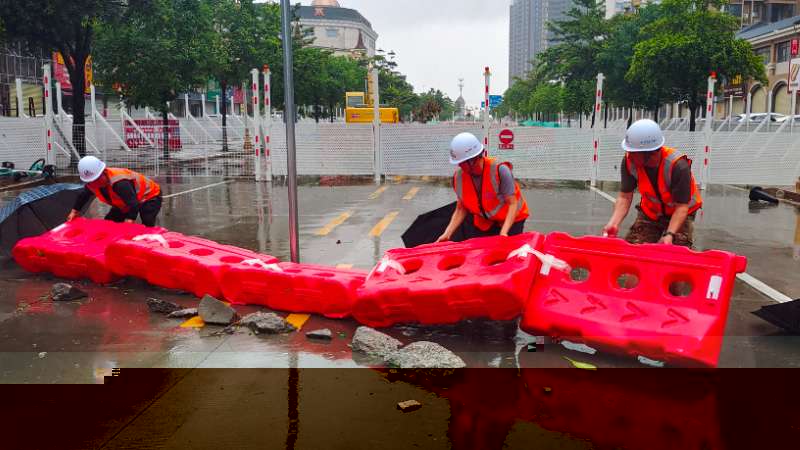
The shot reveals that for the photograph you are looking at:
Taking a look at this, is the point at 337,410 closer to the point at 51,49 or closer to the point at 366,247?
the point at 366,247

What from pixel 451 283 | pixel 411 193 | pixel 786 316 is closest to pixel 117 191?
pixel 451 283

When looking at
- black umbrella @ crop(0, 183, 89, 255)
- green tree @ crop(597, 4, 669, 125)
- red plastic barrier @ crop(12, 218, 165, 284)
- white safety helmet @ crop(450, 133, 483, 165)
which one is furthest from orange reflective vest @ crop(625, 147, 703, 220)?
green tree @ crop(597, 4, 669, 125)

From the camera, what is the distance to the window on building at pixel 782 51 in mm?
48469

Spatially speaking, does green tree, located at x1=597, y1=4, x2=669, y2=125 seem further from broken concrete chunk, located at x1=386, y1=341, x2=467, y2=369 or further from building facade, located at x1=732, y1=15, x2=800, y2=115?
broken concrete chunk, located at x1=386, y1=341, x2=467, y2=369

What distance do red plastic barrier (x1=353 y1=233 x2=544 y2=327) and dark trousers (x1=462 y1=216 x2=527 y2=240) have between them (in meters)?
0.56

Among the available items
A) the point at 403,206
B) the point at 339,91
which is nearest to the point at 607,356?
the point at 403,206

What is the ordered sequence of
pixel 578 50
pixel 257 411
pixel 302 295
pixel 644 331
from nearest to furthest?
pixel 257 411 < pixel 644 331 < pixel 302 295 < pixel 578 50

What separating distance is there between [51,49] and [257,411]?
74.3 ft

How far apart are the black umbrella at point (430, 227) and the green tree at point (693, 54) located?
20.0m

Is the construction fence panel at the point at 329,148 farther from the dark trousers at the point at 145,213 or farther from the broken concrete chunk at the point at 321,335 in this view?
the broken concrete chunk at the point at 321,335

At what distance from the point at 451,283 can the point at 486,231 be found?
1.29 meters

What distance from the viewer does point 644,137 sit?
5305 mm

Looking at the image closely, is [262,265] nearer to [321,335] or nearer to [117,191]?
[321,335]

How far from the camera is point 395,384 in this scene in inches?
174
